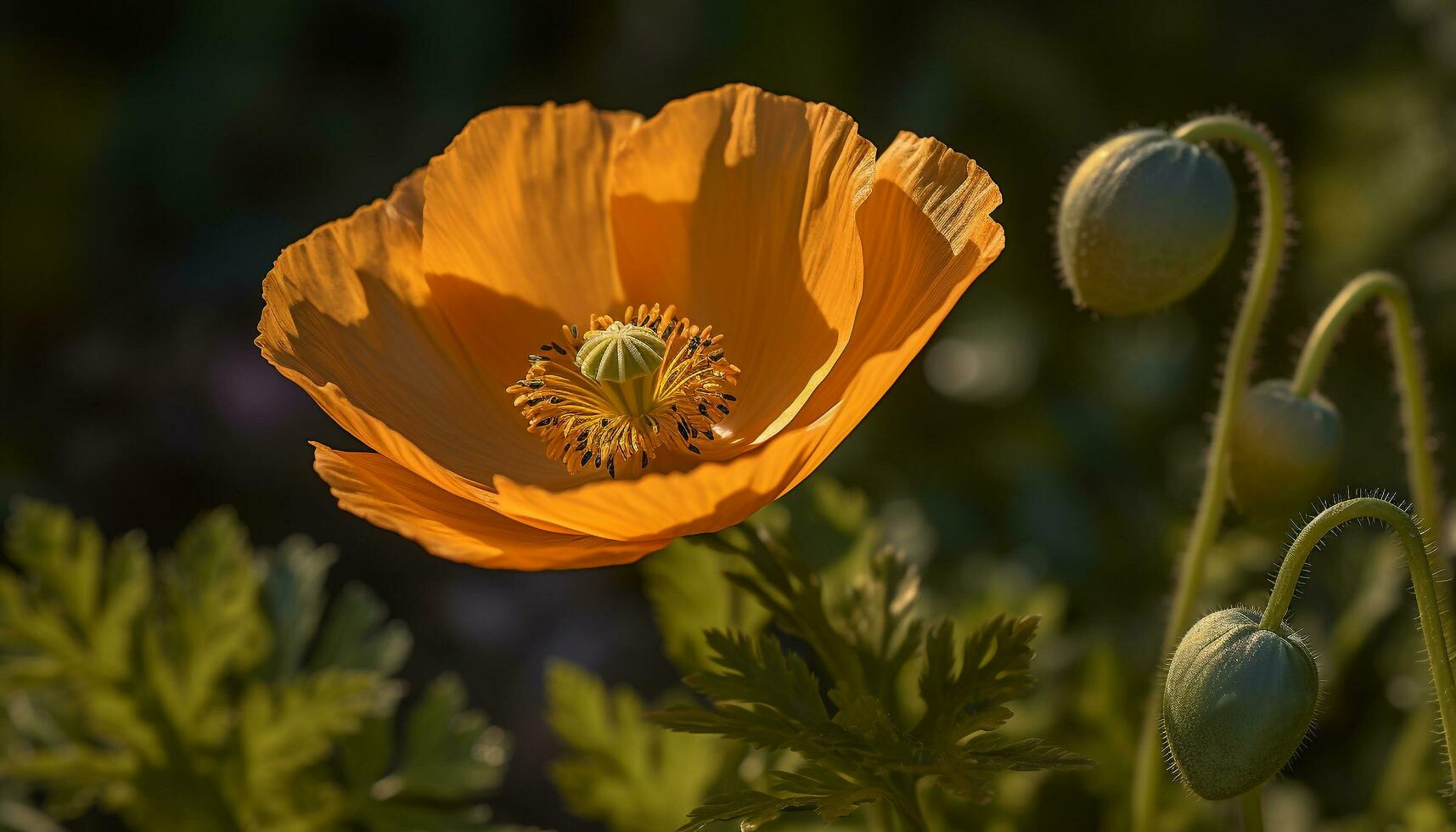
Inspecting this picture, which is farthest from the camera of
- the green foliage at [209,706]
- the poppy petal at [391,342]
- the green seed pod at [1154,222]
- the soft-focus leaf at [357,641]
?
the soft-focus leaf at [357,641]

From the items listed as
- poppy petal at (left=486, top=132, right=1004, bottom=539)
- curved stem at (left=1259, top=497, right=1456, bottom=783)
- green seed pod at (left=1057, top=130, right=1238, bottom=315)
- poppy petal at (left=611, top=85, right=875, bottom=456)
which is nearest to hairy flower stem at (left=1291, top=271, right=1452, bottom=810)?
green seed pod at (left=1057, top=130, right=1238, bottom=315)

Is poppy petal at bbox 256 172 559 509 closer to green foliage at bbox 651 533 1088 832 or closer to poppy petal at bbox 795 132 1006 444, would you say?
green foliage at bbox 651 533 1088 832

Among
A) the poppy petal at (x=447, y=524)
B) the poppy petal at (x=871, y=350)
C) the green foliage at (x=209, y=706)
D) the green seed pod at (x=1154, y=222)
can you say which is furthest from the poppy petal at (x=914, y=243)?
the green foliage at (x=209, y=706)

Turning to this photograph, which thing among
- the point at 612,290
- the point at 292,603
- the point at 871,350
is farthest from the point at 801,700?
the point at 292,603

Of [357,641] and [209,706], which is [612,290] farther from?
[209,706]

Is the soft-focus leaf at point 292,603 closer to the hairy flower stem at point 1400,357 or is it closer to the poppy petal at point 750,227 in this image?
the poppy petal at point 750,227

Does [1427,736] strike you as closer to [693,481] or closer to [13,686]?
[693,481]
